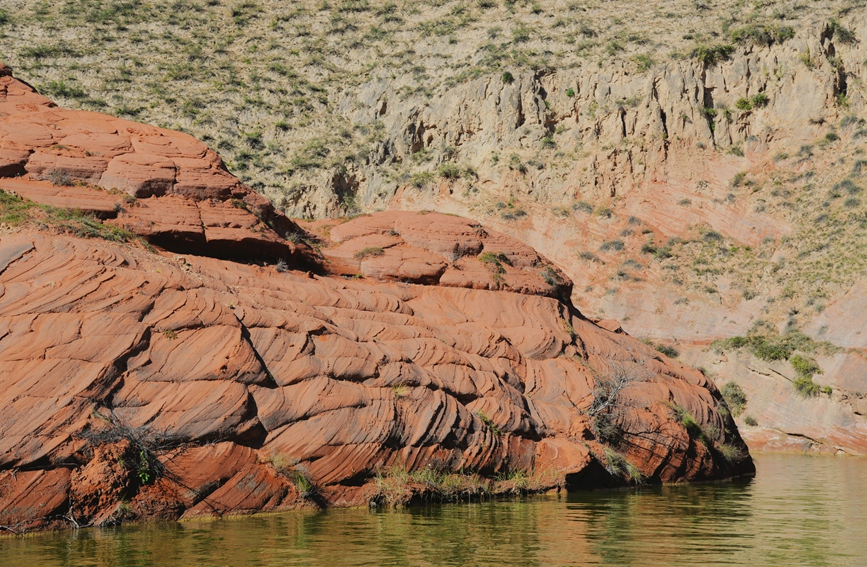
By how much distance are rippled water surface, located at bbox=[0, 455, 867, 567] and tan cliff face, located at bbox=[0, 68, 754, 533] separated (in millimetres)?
985

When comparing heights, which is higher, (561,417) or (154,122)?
(154,122)

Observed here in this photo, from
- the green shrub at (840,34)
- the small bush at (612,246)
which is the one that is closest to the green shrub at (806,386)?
the small bush at (612,246)

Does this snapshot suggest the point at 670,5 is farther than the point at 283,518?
Yes

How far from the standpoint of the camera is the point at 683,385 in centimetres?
2719

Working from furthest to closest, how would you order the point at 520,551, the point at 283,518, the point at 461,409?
the point at 461,409 → the point at 283,518 → the point at 520,551

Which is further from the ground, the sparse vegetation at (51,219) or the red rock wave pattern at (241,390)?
the sparse vegetation at (51,219)

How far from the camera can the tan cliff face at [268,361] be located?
46.9ft

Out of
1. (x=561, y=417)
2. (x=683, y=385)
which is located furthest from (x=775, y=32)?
(x=561, y=417)

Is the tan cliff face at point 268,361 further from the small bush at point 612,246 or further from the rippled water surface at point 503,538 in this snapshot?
the small bush at point 612,246

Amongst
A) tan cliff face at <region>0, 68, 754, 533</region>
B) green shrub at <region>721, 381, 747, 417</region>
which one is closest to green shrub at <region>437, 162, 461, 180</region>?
green shrub at <region>721, 381, 747, 417</region>

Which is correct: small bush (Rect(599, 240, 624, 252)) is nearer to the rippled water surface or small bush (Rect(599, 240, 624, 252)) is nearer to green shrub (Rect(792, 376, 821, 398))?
green shrub (Rect(792, 376, 821, 398))

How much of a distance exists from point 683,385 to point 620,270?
29213 millimetres

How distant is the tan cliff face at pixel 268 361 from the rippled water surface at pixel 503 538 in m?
0.99

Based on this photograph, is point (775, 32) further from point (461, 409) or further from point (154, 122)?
point (461, 409)
